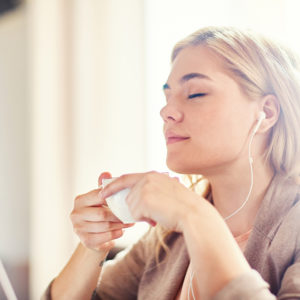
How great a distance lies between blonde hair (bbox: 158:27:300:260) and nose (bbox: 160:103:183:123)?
6.8 inches

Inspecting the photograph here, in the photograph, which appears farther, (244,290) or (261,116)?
(261,116)

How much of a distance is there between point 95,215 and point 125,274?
0.35 metres

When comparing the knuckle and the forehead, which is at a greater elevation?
the forehead

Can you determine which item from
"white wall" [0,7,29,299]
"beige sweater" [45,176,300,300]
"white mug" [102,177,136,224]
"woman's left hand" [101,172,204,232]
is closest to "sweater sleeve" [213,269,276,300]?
"beige sweater" [45,176,300,300]

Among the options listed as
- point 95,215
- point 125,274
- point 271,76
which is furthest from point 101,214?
point 271,76

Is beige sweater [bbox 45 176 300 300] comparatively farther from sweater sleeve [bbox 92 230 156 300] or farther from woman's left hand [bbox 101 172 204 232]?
woman's left hand [bbox 101 172 204 232]

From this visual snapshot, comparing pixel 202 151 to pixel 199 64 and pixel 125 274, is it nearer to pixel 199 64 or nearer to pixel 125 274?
pixel 199 64

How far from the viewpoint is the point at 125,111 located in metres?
1.87

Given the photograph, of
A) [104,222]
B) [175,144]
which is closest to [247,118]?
[175,144]

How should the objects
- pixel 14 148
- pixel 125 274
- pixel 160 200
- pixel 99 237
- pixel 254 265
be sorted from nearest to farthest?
pixel 160 200, pixel 254 265, pixel 99 237, pixel 125 274, pixel 14 148

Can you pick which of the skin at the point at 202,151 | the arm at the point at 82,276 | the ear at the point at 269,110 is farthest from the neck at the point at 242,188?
the arm at the point at 82,276

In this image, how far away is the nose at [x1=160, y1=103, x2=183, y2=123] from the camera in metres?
1.03

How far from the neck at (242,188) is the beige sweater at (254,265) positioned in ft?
0.14

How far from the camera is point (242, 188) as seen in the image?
3.57ft
